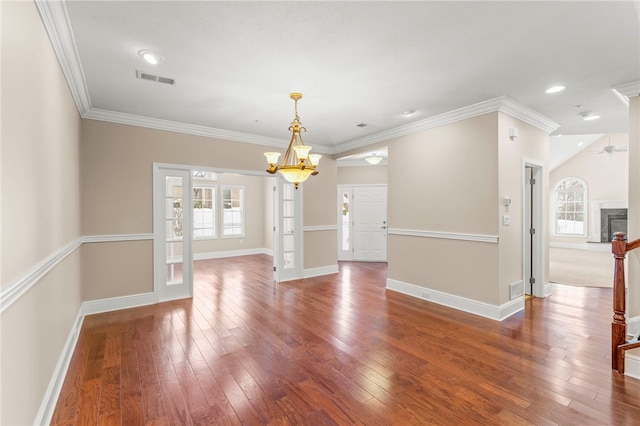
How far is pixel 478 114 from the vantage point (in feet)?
12.8

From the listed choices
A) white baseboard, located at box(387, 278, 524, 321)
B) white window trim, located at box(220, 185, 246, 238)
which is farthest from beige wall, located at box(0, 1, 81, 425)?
white window trim, located at box(220, 185, 246, 238)

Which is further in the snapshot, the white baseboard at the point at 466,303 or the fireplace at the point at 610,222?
the fireplace at the point at 610,222

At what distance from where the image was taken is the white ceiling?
81.3 inches

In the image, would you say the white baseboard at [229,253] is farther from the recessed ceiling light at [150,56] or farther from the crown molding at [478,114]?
the recessed ceiling light at [150,56]

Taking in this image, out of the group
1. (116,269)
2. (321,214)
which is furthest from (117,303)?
(321,214)

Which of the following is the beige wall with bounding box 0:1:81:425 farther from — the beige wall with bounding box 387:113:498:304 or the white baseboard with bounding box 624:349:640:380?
the beige wall with bounding box 387:113:498:304

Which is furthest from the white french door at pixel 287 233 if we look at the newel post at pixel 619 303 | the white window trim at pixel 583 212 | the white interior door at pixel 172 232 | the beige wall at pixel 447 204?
the white window trim at pixel 583 212

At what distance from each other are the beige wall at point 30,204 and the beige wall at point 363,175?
626 cm

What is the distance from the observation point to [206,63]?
2785mm

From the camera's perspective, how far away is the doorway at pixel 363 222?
314 inches

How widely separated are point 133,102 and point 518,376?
16.9 feet

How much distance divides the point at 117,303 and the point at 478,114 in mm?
5709

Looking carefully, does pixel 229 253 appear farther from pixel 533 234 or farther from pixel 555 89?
pixel 555 89

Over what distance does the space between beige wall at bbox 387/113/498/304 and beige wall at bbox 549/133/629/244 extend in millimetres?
8845
